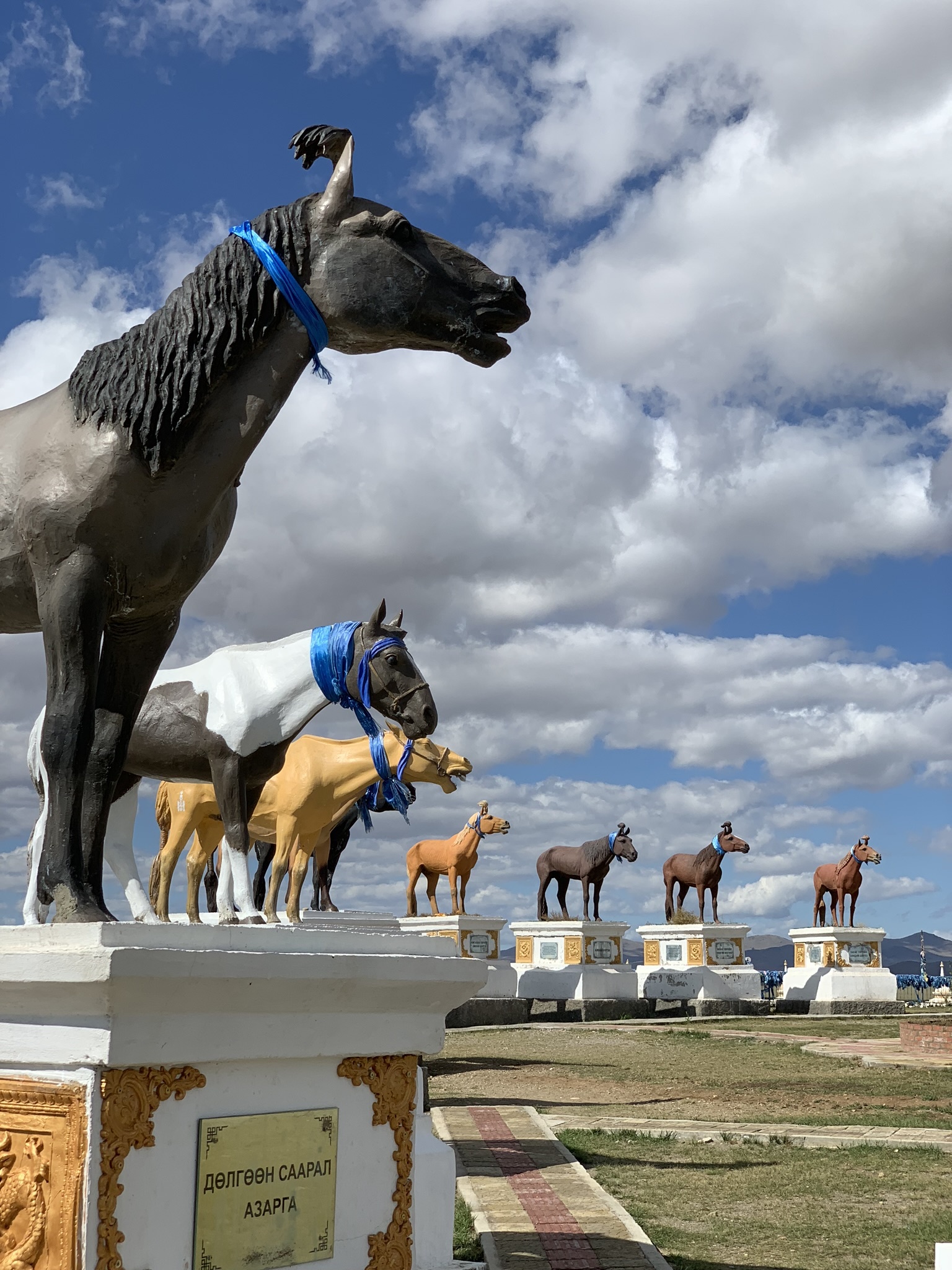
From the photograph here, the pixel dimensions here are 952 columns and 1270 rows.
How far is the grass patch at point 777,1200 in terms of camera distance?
19.2 ft

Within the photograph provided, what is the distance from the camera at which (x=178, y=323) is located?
10.4ft

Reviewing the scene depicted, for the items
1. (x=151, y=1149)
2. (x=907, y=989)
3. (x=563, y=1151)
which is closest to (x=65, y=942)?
(x=151, y=1149)

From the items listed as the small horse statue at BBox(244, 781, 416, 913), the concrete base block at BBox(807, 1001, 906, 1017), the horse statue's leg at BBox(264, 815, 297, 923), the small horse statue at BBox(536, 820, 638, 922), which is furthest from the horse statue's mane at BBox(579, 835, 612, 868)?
the horse statue's leg at BBox(264, 815, 297, 923)

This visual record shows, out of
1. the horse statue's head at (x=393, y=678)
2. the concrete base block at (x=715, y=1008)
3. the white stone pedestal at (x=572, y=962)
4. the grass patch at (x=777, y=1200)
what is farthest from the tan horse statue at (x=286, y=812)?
the concrete base block at (x=715, y=1008)

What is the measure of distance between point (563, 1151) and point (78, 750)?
6.49m

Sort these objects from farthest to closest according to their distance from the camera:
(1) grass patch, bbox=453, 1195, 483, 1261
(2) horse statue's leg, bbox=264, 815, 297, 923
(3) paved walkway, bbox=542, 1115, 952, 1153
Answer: (3) paved walkway, bbox=542, 1115, 952, 1153 → (2) horse statue's leg, bbox=264, 815, 297, 923 → (1) grass patch, bbox=453, 1195, 483, 1261

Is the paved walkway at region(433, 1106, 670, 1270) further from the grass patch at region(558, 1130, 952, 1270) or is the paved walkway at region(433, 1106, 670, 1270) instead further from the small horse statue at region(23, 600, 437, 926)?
the small horse statue at region(23, 600, 437, 926)

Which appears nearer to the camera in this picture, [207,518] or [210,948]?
[210,948]

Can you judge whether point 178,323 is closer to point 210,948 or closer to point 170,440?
point 170,440

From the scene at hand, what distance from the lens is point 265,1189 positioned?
110 inches

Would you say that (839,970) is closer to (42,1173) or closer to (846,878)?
(846,878)

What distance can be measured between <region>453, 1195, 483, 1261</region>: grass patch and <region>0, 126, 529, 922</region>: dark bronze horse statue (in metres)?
3.08

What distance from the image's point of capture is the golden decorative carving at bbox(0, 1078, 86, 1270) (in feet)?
8.24

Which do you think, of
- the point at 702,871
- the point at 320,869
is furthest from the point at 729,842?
the point at 320,869
